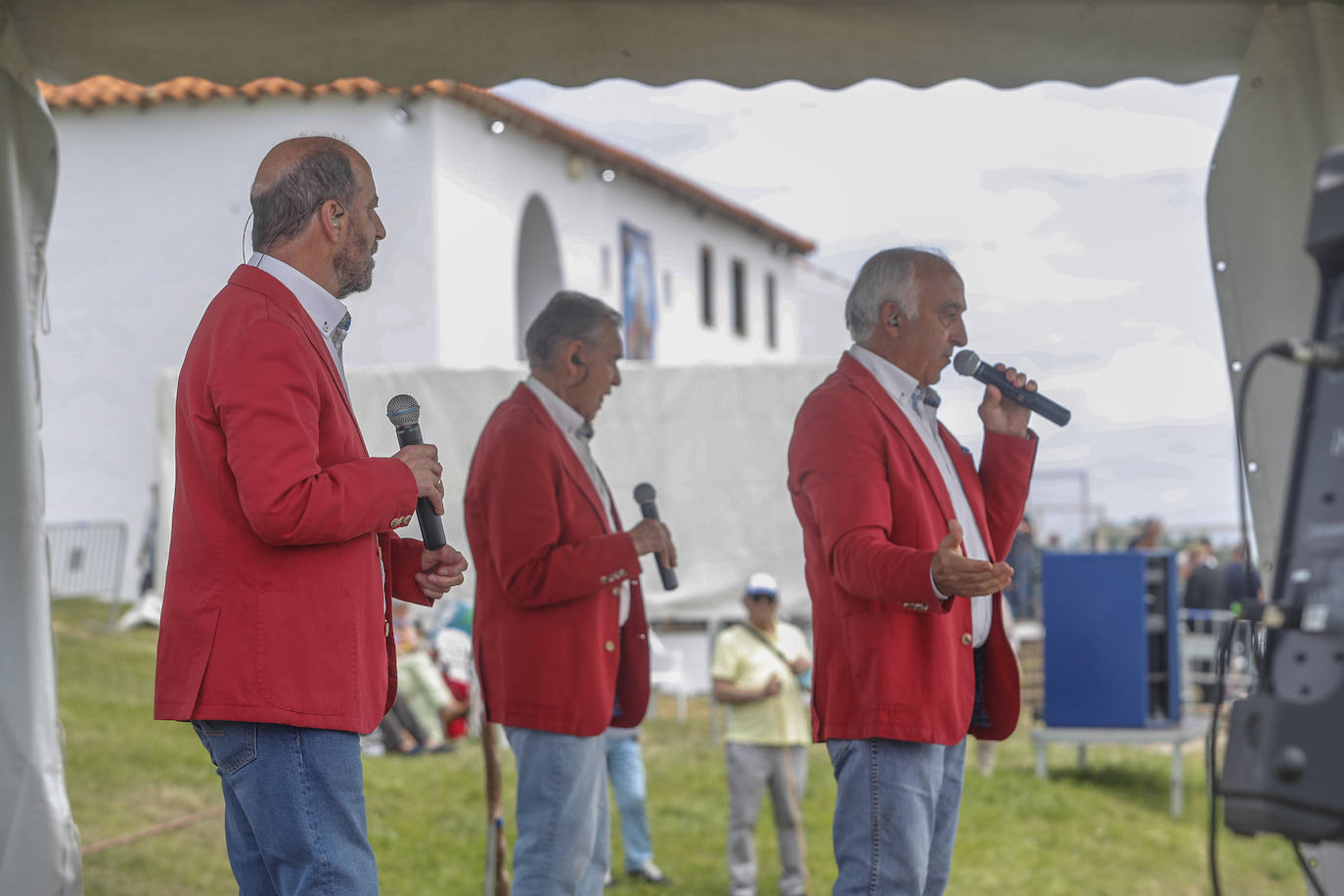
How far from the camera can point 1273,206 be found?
3.84 m

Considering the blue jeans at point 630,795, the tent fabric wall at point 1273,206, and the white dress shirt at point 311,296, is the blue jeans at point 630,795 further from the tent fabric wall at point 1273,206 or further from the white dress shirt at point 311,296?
the white dress shirt at point 311,296

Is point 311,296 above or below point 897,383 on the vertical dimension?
above

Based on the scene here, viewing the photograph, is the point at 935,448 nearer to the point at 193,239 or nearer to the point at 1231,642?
the point at 1231,642

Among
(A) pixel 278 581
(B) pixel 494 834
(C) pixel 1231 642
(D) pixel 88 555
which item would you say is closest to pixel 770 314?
(D) pixel 88 555

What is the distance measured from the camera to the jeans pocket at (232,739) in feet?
8.03

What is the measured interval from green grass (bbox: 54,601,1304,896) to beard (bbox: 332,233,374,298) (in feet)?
16.5

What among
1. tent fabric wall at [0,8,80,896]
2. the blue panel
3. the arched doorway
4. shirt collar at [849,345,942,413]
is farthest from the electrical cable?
the arched doorway

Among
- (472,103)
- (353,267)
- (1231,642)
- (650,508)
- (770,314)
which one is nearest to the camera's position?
(1231,642)

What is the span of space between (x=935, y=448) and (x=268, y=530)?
1.57 meters

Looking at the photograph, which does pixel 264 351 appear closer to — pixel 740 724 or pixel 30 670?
pixel 30 670

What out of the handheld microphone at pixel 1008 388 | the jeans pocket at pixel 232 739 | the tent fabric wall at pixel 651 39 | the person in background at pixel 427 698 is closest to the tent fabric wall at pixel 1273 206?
the tent fabric wall at pixel 651 39

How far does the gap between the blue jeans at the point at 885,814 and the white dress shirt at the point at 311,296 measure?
130 cm

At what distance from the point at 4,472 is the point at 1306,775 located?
341cm

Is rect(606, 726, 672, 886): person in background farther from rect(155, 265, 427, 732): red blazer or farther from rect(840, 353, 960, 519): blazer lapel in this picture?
rect(155, 265, 427, 732): red blazer
